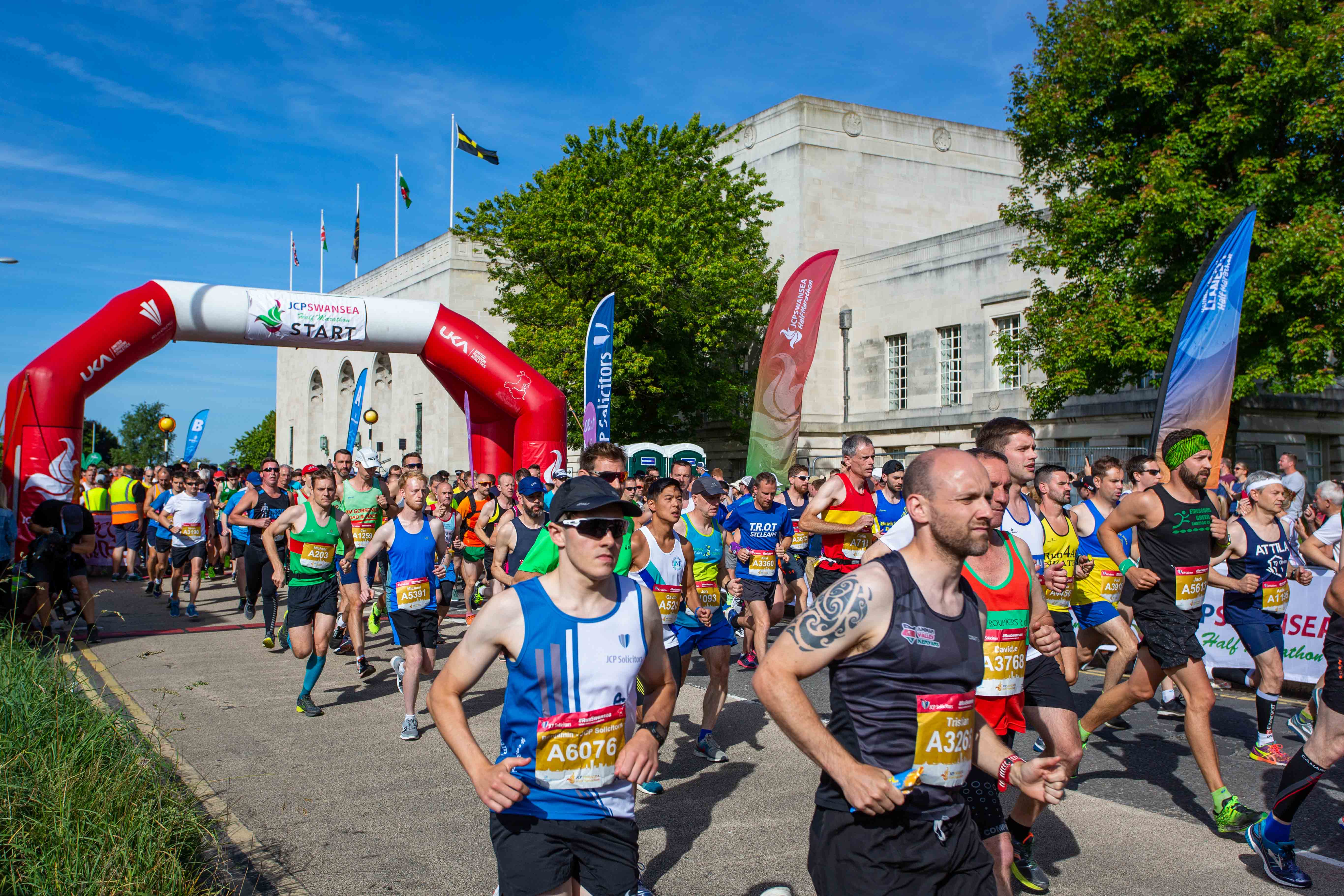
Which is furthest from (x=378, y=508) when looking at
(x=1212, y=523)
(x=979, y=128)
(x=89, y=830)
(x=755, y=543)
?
(x=979, y=128)

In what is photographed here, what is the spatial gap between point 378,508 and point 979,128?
35309 mm

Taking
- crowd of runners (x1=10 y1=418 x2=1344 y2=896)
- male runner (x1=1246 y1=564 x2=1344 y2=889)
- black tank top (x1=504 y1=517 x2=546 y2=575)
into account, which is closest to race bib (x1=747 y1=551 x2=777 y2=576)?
crowd of runners (x1=10 y1=418 x2=1344 y2=896)

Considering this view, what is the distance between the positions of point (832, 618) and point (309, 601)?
730 centimetres

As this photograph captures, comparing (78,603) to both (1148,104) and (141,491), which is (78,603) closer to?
(141,491)

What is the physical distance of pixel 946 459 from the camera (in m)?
3.00

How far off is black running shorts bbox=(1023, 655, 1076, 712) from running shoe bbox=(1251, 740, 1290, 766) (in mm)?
3233

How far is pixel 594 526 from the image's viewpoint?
3.23 metres

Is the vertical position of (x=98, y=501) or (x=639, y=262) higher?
(x=639, y=262)

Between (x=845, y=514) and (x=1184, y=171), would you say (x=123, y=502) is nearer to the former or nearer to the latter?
(x=845, y=514)

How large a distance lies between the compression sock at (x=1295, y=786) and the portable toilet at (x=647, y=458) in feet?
77.6

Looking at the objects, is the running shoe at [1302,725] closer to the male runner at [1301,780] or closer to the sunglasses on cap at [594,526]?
the male runner at [1301,780]

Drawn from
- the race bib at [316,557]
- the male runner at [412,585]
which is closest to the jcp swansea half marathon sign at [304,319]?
the race bib at [316,557]

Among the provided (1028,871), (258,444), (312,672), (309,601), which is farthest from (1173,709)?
(258,444)

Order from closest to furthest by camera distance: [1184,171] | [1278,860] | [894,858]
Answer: [894,858] < [1278,860] < [1184,171]
